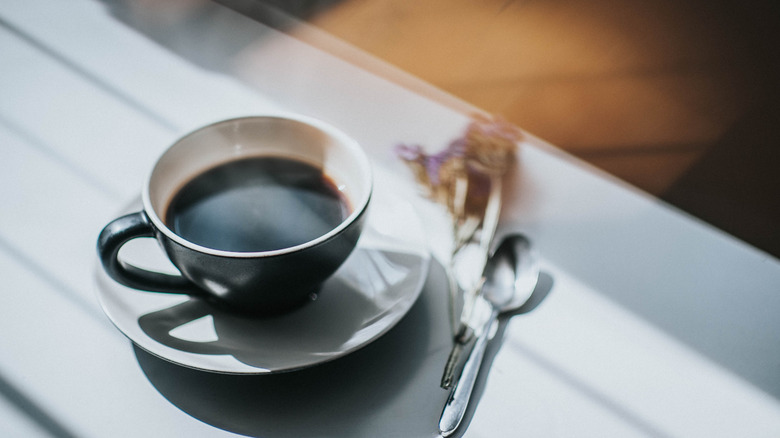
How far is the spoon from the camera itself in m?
0.51

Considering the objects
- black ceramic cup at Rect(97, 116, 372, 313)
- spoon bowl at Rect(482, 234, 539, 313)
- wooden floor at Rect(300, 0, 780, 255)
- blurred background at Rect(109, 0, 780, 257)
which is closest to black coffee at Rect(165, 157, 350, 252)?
black ceramic cup at Rect(97, 116, 372, 313)

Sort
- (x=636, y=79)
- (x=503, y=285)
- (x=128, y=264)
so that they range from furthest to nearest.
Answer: (x=636, y=79), (x=503, y=285), (x=128, y=264)

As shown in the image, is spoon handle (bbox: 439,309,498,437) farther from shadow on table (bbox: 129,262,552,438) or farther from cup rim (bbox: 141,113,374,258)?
cup rim (bbox: 141,113,374,258)

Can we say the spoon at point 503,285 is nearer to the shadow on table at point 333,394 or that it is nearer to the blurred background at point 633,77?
the shadow on table at point 333,394

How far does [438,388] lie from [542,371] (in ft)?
0.30

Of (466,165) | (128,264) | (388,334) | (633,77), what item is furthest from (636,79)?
(128,264)

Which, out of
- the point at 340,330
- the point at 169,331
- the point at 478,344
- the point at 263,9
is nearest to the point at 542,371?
the point at 478,344

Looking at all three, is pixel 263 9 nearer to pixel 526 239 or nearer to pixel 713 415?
pixel 526 239

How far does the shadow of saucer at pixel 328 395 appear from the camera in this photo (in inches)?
18.6

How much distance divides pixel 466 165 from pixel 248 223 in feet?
0.90

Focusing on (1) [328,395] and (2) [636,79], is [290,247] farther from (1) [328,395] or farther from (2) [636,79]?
(2) [636,79]

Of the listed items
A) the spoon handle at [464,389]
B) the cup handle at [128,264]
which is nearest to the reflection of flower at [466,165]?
the spoon handle at [464,389]

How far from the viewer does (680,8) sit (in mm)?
798

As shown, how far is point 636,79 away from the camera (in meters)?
0.91
